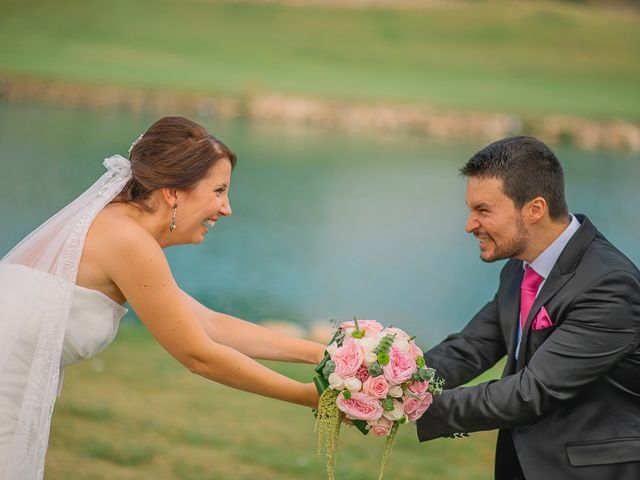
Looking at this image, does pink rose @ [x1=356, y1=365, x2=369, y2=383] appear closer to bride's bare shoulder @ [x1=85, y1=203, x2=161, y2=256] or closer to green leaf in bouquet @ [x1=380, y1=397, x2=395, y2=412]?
green leaf in bouquet @ [x1=380, y1=397, x2=395, y2=412]

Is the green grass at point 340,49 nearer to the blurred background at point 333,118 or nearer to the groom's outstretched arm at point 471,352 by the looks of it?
the blurred background at point 333,118

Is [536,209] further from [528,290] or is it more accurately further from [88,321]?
[88,321]

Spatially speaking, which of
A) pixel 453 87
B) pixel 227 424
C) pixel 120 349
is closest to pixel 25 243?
pixel 227 424

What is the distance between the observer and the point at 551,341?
12.1ft

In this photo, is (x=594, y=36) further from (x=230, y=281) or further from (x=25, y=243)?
(x=25, y=243)

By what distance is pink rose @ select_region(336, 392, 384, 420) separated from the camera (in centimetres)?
370

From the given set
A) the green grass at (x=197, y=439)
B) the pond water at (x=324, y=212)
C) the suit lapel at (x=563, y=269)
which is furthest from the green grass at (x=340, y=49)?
the suit lapel at (x=563, y=269)

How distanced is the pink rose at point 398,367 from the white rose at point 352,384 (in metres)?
0.10

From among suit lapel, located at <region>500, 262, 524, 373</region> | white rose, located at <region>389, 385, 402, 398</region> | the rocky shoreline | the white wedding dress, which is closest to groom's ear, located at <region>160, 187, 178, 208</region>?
the white wedding dress

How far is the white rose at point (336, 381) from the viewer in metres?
3.70

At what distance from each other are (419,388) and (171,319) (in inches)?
35.7

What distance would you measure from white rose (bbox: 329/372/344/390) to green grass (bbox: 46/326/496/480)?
2.59 m

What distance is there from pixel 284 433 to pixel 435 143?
580 cm

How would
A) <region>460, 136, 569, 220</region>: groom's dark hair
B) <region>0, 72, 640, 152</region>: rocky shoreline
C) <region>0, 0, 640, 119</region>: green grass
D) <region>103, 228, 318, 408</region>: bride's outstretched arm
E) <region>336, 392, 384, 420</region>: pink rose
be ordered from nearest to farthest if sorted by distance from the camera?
<region>103, 228, 318, 408</region>: bride's outstretched arm, <region>336, 392, 384, 420</region>: pink rose, <region>460, 136, 569, 220</region>: groom's dark hair, <region>0, 72, 640, 152</region>: rocky shoreline, <region>0, 0, 640, 119</region>: green grass
